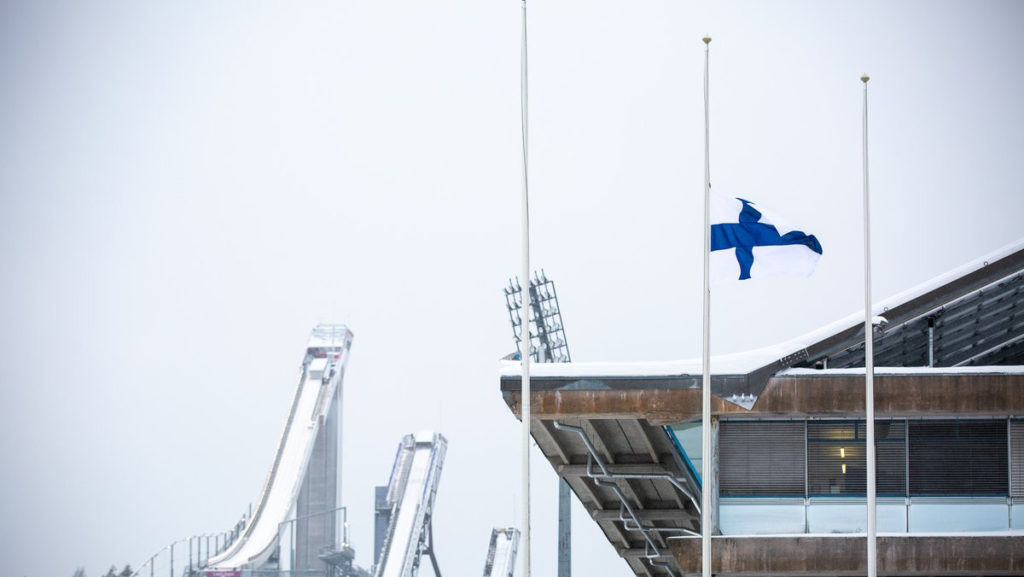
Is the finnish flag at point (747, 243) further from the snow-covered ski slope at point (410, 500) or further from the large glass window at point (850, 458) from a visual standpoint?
the snow-covered ski slope at point (410, 500)

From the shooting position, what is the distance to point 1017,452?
2895 cm

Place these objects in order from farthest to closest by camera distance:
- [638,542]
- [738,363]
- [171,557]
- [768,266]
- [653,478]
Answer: [171,557]
[638,542]
[653,478]
[738,363]
[768,266]

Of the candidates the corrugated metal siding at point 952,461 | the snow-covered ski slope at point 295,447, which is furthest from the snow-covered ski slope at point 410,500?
the corrugated metal siding at point 952,461

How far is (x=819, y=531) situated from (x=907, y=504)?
1.79 m

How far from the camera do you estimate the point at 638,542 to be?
42.0 m

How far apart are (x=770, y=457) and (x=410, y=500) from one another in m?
82.8

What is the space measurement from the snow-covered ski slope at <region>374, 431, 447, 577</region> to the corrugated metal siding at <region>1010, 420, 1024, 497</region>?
8017 centimetres

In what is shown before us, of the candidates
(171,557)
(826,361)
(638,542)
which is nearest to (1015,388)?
(826,361)

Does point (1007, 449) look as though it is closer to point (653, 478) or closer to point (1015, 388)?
point (1015, 388)

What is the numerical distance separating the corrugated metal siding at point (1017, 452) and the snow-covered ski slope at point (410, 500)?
8017 centimetres

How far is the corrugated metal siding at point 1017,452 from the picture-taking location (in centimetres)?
2895

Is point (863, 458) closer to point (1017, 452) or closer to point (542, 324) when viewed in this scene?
point (1017, 452)

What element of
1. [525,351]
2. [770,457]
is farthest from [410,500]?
[525,351]

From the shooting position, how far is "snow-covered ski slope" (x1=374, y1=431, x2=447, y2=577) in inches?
4232
